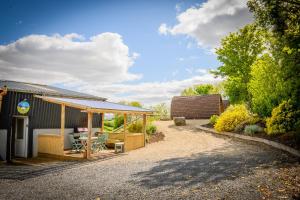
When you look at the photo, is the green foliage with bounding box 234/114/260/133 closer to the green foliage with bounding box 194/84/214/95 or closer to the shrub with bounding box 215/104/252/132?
the shrub with bounding box 215/104/252/132

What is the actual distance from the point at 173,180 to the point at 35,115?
9456 millimetres

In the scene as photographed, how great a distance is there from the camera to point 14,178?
367 inches

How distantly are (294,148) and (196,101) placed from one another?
26.1 meters

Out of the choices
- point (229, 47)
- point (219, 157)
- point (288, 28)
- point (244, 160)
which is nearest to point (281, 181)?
point (244, 160)

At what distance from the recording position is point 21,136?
47.7 feet

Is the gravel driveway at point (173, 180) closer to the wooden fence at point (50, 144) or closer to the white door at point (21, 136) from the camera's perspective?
the wooden fence at point (50, 144)

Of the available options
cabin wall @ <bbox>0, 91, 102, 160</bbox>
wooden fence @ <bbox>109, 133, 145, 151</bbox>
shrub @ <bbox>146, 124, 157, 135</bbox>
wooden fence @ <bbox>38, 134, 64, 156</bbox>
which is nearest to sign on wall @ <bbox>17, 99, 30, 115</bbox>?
cabin wall @ <bbox>0, 91, 102, 160</bbox>

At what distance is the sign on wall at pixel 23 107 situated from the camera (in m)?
13.7

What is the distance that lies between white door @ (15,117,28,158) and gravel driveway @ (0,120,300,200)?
4.92 metres

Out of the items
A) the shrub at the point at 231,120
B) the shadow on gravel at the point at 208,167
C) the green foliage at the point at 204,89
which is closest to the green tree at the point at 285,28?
the shadow on gravel at the point at 208,167

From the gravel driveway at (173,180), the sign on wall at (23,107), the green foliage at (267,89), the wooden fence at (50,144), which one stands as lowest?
the gravel driveway at (173,180)

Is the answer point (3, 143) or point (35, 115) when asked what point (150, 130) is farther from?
point (3, 143)

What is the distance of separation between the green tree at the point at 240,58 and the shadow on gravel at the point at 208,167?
56.1 ft

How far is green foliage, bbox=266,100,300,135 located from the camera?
49.3ft
